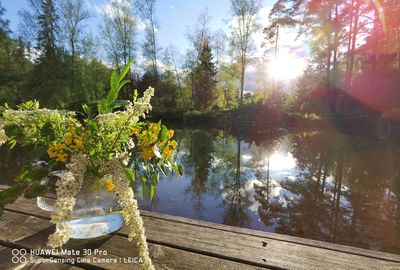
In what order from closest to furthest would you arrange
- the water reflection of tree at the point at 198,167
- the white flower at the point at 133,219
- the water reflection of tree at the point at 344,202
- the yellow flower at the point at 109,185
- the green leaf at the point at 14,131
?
the white flower at the point at 133,219 → the green leaf at the point at 14,131 → the yellow flower at the point at 109,185 → the water reflection of tree at the point at 344,202 → the water reflection of tree at the point at 198,167

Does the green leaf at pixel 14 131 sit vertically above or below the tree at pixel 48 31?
below

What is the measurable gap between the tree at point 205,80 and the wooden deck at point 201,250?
1993cm

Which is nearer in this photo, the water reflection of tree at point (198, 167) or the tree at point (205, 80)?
the water reflection of tree at point (198, 167)

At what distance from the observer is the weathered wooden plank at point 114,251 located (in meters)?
0.96

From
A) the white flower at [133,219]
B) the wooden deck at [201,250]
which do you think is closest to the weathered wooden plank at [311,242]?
the wooden deck at [201,250]

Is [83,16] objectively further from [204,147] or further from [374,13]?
[374,13]

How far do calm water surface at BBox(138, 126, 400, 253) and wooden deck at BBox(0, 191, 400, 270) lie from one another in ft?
9.20

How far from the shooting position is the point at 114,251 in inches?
40.3

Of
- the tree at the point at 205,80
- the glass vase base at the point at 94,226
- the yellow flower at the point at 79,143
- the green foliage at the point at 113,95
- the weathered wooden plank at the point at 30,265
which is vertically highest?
the tree at the point at 205,80

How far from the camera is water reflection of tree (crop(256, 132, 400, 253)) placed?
3.70m

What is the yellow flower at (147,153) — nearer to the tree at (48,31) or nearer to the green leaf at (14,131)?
the green leaf at (14,131)

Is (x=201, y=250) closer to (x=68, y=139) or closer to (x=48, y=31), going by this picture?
(x=68, y=139)

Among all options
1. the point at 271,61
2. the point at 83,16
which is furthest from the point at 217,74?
the point at 83,16

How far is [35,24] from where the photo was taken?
17109mm
